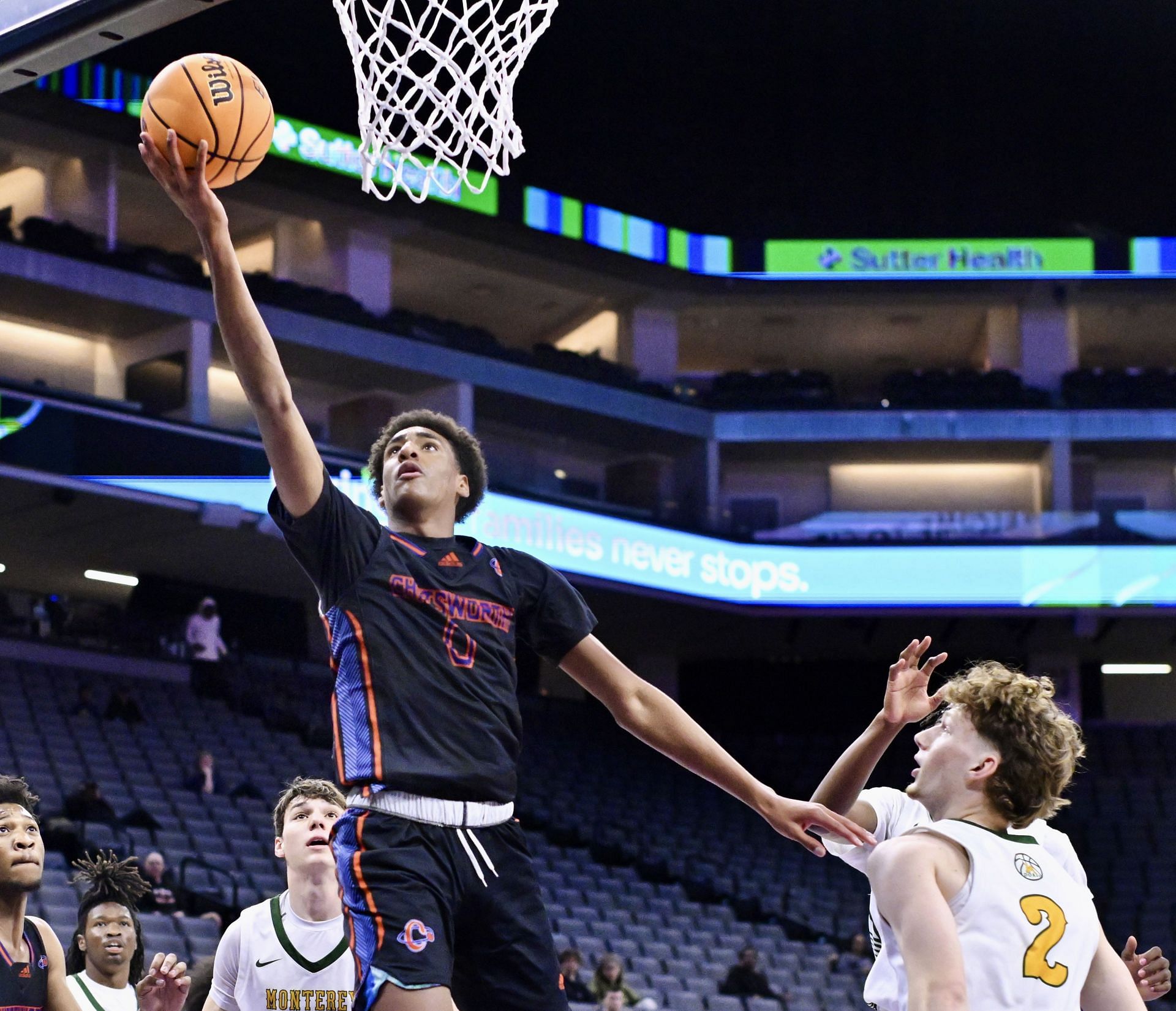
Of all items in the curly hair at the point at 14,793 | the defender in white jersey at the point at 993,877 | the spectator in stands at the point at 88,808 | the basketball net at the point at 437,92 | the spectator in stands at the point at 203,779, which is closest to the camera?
the defender in white jersey at the point at 993,877

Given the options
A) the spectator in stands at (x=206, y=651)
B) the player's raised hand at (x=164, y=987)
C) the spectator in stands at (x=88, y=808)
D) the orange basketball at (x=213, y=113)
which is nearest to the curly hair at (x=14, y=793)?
the player's raised hand at (x=164, y=987)

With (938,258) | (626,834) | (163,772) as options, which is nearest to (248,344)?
(163,772)

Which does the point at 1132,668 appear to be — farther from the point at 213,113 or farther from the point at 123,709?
the point at 213,113

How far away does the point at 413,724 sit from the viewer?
3811 mm

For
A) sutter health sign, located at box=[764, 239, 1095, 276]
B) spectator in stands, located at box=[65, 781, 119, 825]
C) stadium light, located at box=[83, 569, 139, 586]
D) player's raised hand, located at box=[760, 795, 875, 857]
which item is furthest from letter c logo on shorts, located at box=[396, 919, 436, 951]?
sutter health sign, located at box=[764, 239, 1095, 276]

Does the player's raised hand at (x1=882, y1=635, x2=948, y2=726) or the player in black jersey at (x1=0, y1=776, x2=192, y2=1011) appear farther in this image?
the player in black jersey at (x1=0, y1=776, x2=192, y2=1011)

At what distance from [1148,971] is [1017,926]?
133cm

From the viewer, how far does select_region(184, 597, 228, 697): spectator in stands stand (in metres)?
21.8

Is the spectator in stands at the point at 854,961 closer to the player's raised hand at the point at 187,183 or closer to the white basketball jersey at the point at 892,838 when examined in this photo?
the white basketball jersey at the point at 892,838

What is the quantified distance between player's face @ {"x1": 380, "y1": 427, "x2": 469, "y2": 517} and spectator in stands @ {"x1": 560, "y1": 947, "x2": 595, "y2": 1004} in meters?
10.7

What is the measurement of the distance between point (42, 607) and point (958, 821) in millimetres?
20165

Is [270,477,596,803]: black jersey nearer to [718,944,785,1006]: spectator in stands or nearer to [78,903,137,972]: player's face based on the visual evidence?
[78,903,137,972]: player's face

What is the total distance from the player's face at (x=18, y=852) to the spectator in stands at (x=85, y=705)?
1386 cm

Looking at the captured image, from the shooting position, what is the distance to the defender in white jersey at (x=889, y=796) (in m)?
4.15
